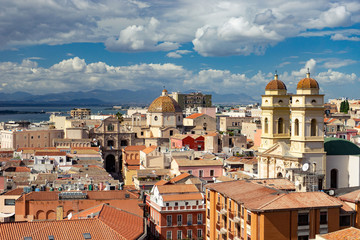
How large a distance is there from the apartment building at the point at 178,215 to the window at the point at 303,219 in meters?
14.9

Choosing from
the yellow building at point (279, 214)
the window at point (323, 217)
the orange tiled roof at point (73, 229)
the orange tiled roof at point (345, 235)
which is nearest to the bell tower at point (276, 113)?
the yellow building at point (279, 214)

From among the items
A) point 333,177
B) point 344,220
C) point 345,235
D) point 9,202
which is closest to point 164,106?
point 333,177

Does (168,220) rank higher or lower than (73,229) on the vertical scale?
lower

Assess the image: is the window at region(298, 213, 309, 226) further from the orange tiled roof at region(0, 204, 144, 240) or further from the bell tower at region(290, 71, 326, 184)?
the bell tower at region(290, 71, 326, 184)

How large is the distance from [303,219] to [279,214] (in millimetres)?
1321

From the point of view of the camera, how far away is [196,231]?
39.0 meters

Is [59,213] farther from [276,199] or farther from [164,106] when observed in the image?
[164,106]

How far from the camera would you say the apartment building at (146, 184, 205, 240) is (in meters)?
38.6

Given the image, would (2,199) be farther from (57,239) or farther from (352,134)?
(352,134)

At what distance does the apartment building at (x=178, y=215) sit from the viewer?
38562mm

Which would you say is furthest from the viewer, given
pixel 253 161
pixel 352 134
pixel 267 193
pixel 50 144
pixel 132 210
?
pixel 50 144

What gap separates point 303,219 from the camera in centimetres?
2495

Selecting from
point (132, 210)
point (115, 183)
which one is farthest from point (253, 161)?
point (132, 210)

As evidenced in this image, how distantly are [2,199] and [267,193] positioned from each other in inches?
775
